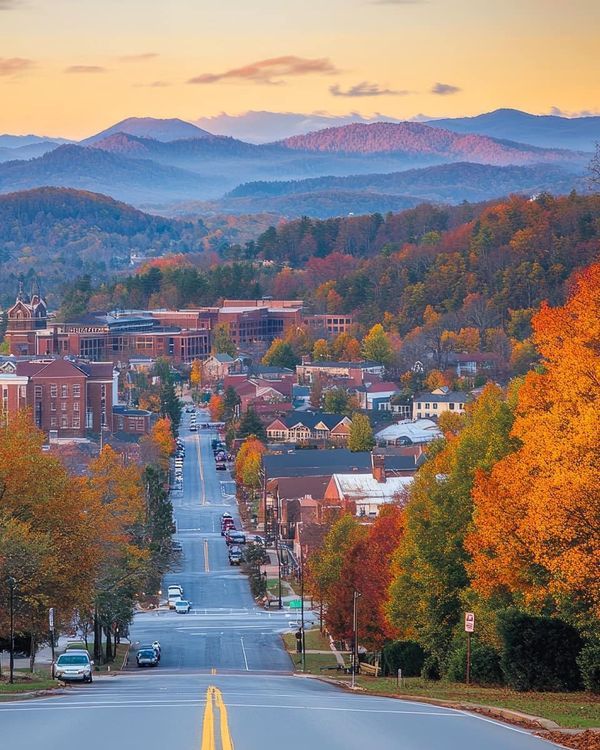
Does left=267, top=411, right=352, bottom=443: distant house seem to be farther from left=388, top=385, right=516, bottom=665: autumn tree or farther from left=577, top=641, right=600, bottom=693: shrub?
left=577, top=641, right=600, bottom=693: shrub

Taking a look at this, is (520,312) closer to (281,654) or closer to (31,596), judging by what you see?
(281,654)

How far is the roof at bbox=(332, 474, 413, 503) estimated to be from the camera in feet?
293

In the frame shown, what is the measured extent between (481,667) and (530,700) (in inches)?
252

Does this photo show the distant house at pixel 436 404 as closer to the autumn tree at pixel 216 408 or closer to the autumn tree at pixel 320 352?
the autumn tree at pixel 216 408

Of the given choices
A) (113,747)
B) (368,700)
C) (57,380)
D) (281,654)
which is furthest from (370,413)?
(113,747)

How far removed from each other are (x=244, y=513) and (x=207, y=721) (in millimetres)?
85854

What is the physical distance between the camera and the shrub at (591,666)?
27766 millimetres

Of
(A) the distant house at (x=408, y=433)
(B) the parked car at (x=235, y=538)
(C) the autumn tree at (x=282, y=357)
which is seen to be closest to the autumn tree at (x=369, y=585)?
(B) the parked car at (x=235, y=538)

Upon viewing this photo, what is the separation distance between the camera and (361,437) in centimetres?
12312

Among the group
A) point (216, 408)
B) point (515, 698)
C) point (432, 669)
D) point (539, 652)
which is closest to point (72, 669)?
point (432, 669)

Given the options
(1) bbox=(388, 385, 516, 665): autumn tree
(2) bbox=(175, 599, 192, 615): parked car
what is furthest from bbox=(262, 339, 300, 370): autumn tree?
(1) bbox=(388, 385, 516, 665): autumn tree

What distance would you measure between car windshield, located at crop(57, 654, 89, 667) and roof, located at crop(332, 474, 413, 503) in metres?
50.5

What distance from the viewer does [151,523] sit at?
82562mm

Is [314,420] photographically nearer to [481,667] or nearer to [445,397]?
[445,397]
